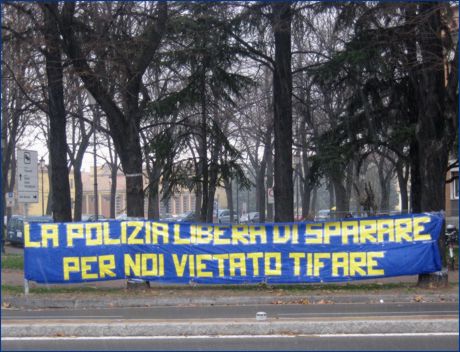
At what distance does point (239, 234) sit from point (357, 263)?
2730mm

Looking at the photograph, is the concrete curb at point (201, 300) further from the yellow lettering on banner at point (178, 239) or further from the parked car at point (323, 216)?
the parked car at point (323, 216)

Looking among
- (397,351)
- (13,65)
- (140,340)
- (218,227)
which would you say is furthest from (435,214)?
(13,65)

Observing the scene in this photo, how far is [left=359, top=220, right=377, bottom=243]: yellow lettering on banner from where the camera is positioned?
1505 centimetres

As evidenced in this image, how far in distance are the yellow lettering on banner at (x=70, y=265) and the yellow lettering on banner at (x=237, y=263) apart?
3.47 m

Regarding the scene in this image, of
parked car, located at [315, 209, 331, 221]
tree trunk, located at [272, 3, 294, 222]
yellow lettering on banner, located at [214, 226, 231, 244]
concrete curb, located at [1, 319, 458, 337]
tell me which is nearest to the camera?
concrete curb, located at [1, 319, 458, 337]

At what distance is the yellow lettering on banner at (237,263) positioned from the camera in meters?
15.2

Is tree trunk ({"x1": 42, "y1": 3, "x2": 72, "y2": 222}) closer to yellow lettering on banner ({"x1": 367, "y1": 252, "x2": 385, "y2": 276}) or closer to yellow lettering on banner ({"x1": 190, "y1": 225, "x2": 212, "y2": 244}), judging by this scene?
yellow lettering on banner ({"x1": 190, "y1": 225, "x2": 212, "y2": 244})

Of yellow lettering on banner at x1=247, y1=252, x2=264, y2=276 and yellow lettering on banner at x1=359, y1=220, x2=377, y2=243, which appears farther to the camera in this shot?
yellow lettering on banner at x1=247, y1=252, x2=264, y2=276

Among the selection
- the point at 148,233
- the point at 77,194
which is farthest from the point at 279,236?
the point at 77,194

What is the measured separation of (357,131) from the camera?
23.5 metres

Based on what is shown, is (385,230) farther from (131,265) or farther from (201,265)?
(131,265)

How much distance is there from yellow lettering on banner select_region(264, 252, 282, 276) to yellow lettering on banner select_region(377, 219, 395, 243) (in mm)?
2288

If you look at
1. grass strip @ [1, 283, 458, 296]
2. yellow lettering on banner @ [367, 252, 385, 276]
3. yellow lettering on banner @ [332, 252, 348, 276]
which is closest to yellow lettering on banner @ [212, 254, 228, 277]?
grass strip @ [1, 283, 458, 296]

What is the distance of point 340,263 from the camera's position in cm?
1510
